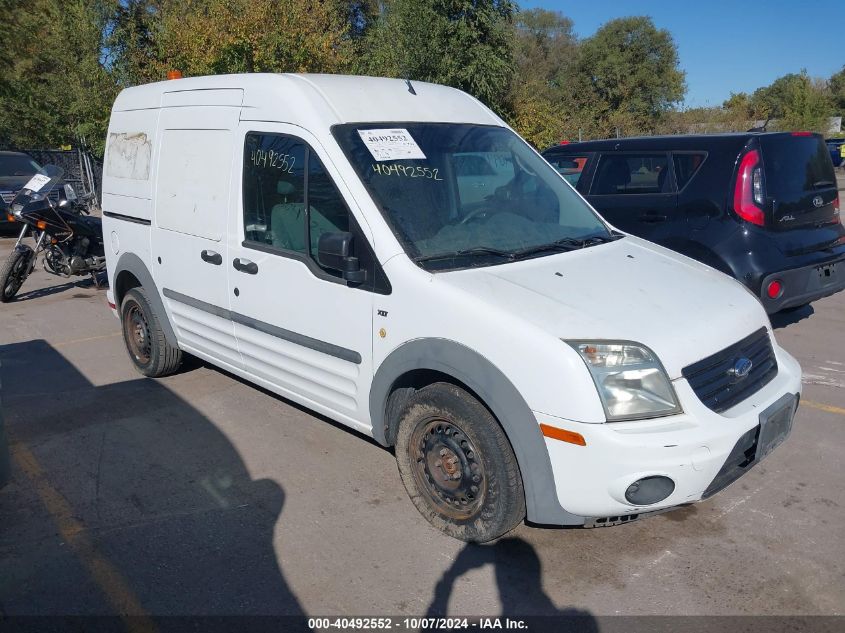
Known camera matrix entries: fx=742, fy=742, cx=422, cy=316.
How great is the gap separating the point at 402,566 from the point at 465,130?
253cm

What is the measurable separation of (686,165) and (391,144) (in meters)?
3.45

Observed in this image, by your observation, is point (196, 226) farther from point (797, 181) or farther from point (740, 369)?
point (797, 181)

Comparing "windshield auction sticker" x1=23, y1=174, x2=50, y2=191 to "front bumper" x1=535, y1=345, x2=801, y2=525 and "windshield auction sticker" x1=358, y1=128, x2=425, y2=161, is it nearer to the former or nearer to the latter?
"windshield auction sticker" x1=358, y1=128, x2=425, y2=161

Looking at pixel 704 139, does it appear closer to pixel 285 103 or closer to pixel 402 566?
pixel 285 103

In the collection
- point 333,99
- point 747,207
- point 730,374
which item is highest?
point 333,99

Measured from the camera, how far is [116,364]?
6.51m

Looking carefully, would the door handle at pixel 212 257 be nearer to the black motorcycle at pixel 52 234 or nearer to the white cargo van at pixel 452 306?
the white cargo van at pixel 452 306

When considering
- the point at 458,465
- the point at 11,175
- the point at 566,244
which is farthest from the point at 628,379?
the point at 11,175

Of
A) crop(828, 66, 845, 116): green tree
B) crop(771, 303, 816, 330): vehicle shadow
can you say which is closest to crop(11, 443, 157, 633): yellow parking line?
crop(771, 303, 816, 330): vehicle shadow

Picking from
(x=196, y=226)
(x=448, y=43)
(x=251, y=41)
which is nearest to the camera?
(x=196, y=226)

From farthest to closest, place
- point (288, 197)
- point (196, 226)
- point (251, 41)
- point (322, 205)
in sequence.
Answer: point (251, 41) → point (196, 226) → point (288, 197) → point (322, 205)

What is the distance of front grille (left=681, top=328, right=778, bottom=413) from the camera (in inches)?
126

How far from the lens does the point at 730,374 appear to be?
3.36 m

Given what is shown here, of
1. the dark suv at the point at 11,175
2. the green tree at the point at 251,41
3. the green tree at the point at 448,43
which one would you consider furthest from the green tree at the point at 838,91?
the dark suv at the point at 11,175
